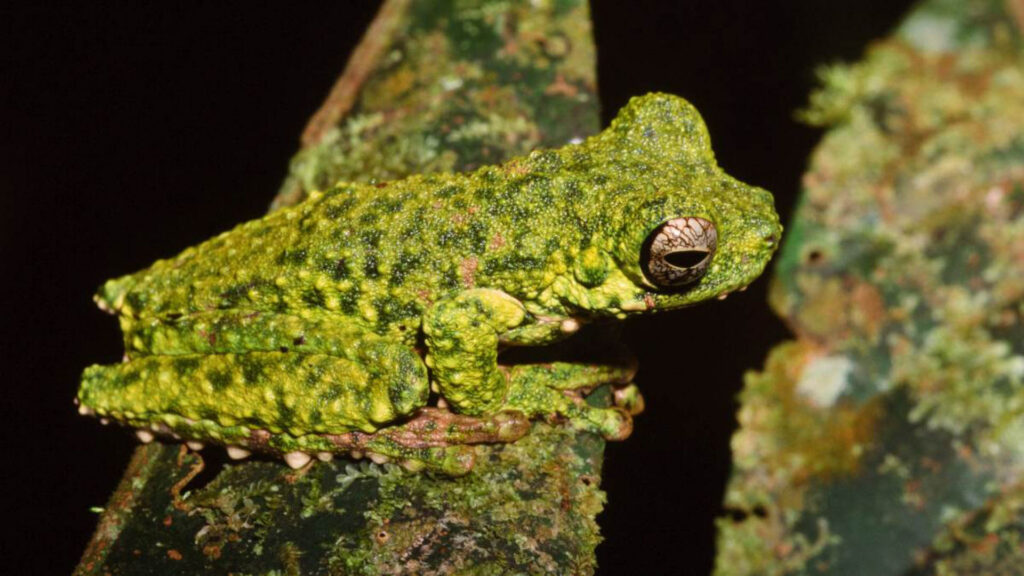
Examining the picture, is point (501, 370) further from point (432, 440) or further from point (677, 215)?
point (677, 215)

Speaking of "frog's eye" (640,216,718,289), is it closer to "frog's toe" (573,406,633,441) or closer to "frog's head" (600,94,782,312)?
"frog's head" (600,94,782,312)

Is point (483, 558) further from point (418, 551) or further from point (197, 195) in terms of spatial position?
point (197, 195)

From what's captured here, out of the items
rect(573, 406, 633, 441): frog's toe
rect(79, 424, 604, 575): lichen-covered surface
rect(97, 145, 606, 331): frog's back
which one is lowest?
rect(79, 424, 604, 575): lichen-covered surface

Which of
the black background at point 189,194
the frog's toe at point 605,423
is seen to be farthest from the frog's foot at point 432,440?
the black background at point 189,194

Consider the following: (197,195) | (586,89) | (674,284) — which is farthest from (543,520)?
(197,195)

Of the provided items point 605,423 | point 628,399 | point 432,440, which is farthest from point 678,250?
point 432,440

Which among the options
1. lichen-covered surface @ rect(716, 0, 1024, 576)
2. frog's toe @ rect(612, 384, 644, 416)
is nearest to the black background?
lichen-covered surface @ rect(716, 0, 1024, 576)

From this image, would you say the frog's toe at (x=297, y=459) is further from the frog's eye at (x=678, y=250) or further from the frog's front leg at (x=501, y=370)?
the frog's eye at (x=678, y=250)
